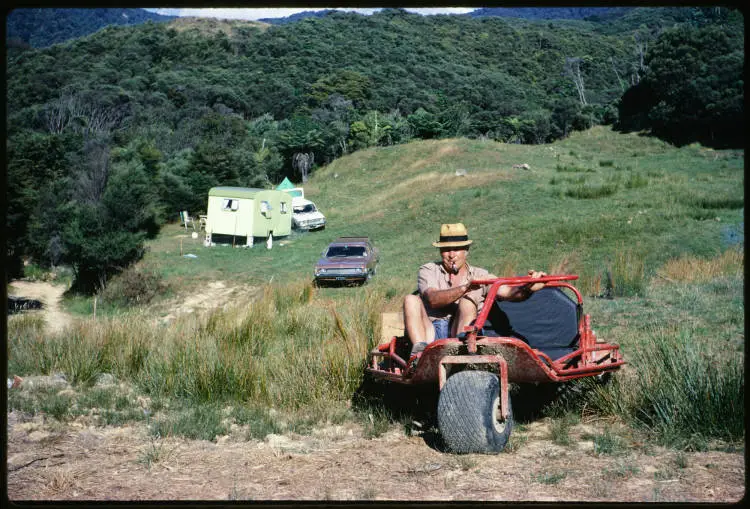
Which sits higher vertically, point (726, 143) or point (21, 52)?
point (21, 52)

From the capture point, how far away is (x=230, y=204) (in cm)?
2939

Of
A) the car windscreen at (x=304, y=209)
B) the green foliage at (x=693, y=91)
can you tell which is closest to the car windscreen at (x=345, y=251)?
the car windscreen at (x=304, y=209)

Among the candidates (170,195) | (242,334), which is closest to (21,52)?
(170,195)

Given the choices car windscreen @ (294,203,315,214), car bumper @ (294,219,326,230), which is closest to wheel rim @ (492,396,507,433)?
car bumper @ (294,219,326,230)

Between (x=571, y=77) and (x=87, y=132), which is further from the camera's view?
(x=571, y=77)

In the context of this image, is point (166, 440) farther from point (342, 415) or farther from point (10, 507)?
point (10, 507)

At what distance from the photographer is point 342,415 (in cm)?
534

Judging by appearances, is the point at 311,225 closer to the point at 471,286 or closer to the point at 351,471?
the point at 471,286

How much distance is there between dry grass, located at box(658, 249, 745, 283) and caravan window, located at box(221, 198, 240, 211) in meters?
20.2

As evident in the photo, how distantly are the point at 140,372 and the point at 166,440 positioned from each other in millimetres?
Result: 1708

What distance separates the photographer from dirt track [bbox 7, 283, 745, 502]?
11.8 ft

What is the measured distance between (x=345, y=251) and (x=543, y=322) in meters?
13.1

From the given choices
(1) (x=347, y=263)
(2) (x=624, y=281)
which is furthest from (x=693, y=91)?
(2) (x=624, y=281)

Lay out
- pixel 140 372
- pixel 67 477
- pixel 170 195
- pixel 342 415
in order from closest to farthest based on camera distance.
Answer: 1. pixel 67 477
2. pixel 342 415
3. pixel 140 372
4. pixel 170 195
